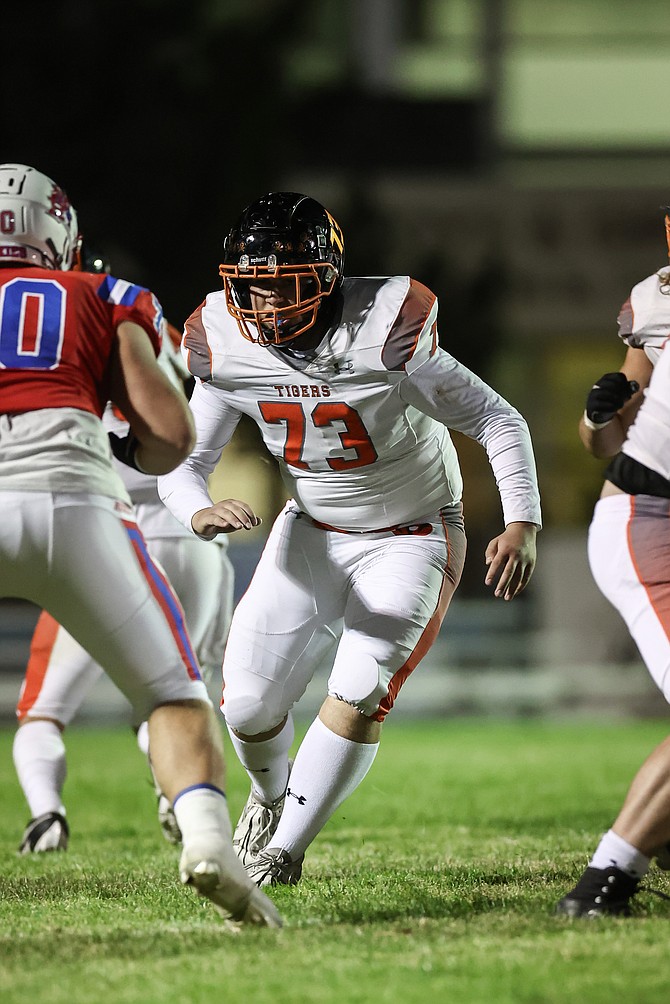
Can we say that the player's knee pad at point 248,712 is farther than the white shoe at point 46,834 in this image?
No

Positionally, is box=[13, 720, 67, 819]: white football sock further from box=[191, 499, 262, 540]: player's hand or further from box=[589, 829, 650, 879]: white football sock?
box=[589, 829, 650, 879]: white football sock

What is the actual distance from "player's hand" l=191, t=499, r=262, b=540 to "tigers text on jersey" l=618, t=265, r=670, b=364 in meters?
1.13

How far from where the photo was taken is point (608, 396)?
12.5ft

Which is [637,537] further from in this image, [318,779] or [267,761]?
[267,761]

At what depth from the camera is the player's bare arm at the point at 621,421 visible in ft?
13.0

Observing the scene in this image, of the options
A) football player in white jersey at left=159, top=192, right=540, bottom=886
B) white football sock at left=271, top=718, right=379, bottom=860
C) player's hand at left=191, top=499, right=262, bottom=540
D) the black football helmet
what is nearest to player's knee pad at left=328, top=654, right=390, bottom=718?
football player in white jersey at left=159, top=192, right=540, bottom=886

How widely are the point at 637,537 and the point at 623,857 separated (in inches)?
31.2

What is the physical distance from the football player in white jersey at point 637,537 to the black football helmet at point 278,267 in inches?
32.9

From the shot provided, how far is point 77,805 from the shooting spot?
7121 mm

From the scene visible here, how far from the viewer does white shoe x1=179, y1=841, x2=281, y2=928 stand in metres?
3.20

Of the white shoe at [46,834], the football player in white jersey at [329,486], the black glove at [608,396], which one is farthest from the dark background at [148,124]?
the black glove at [608,396]

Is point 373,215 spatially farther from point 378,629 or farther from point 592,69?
point 378,629

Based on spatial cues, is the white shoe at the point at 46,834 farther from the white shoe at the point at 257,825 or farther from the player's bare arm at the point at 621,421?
the player's bare arm at the point at 621,421

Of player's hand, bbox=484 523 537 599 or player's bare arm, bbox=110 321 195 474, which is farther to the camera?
player's hand, bbox=484 523 537 599
